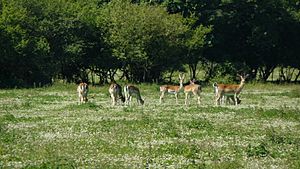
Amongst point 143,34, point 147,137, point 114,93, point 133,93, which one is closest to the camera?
point 147,137

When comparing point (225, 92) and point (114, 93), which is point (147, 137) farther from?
point (225, 92)

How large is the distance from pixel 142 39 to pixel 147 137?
37.9 m

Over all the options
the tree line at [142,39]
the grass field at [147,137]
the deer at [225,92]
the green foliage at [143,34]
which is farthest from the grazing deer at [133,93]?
the green foliage at [143,34]

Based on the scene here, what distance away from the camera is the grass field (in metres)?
15.9

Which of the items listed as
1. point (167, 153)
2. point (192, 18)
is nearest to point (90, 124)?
point (167, 153)

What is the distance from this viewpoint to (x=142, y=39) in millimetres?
57938

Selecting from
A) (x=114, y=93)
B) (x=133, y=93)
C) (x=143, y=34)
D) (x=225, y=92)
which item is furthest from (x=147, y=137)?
(x=143, y=34)

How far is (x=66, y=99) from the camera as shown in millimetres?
39250

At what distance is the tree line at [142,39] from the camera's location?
55.7 m

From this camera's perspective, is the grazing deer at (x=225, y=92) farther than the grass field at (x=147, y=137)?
Yes

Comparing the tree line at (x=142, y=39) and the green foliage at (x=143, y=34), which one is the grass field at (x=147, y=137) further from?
the green foliage at (x=143, y=34)

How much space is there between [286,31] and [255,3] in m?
5.61

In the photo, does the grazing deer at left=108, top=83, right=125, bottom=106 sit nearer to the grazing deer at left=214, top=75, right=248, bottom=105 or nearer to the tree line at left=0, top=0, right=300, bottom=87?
the grazing deer at left=214, top=75, right=248, bottom=105

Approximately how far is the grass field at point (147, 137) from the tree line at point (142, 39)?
74.5 feet
